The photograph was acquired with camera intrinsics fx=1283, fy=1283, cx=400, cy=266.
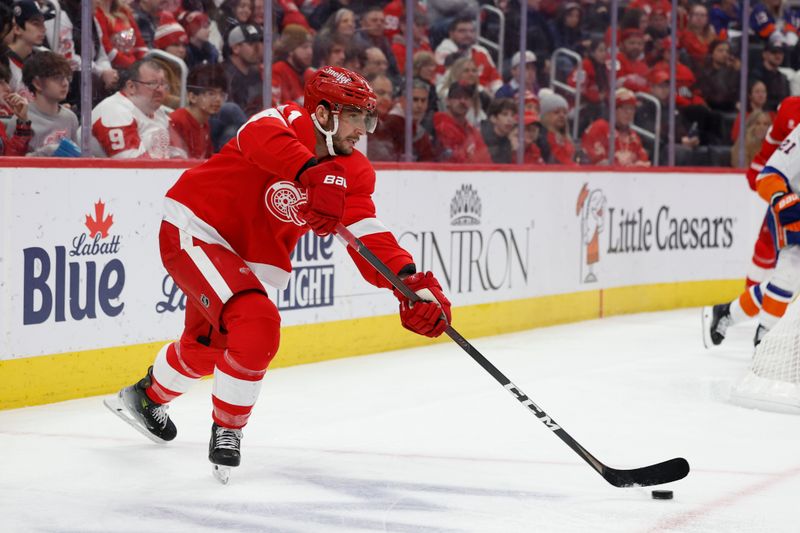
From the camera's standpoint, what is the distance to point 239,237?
3.42m

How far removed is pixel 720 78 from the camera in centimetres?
861

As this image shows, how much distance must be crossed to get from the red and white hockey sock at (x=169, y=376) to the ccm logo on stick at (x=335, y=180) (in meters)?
0.80

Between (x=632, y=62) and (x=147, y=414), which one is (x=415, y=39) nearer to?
(x=632, y=62)

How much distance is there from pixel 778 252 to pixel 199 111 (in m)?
2.56

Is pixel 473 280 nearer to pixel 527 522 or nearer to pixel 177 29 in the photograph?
pixel 177 29

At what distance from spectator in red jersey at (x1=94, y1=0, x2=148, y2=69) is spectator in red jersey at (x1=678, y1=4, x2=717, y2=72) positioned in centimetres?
451

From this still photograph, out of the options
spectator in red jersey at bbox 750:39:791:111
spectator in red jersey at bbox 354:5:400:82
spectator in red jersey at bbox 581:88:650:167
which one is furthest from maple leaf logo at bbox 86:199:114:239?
spectator in red jersey at bbox 750:39:791:111

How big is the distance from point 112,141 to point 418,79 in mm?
2076

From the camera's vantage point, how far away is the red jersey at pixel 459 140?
21.5 feet

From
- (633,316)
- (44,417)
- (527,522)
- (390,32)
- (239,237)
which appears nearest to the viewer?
(527,522)

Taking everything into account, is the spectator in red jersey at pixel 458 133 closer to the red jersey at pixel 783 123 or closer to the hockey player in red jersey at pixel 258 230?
the red jersey at pixel 783 123

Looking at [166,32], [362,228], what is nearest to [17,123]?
[166,32]

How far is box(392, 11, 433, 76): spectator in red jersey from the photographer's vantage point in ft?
20.5

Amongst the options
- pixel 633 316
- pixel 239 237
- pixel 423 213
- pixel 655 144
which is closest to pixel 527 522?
pixel 239 237
